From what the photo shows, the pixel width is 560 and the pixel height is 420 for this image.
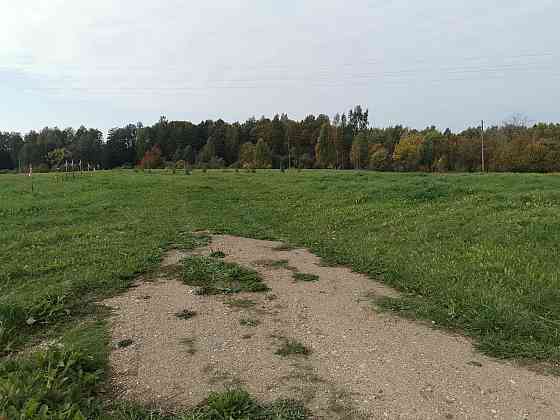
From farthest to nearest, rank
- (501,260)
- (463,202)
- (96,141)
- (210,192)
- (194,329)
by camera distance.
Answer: (96,141) < (210,192) < (463,202) < (501,260) < (194,329)

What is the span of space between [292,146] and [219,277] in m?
83.3

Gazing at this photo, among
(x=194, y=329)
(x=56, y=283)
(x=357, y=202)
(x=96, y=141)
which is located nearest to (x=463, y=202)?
(x=357, y=202)

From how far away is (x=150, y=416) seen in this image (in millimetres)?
3418

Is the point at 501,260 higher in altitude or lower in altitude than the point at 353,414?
higher

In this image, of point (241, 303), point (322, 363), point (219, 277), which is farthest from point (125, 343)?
point (219, 277)

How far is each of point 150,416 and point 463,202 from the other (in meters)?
13.0

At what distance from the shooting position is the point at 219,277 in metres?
7.39

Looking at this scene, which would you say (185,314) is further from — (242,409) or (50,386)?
(242,409)

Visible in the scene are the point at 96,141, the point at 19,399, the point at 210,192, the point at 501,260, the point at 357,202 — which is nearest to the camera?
the point at 19,399

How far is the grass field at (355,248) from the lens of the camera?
5.29m

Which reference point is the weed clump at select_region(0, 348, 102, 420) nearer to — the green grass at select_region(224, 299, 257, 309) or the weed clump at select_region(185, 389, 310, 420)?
the weed clump at select_region(185, 389, 310, 420)

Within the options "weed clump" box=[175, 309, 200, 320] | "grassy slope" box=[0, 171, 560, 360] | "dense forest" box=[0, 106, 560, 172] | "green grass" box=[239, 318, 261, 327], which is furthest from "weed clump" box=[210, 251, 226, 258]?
"dense forest" box=[0, 106, 560, 172]

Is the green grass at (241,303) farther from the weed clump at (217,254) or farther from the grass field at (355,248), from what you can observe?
the weed clump at (217,254)

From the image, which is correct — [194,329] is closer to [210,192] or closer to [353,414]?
[353,414]
